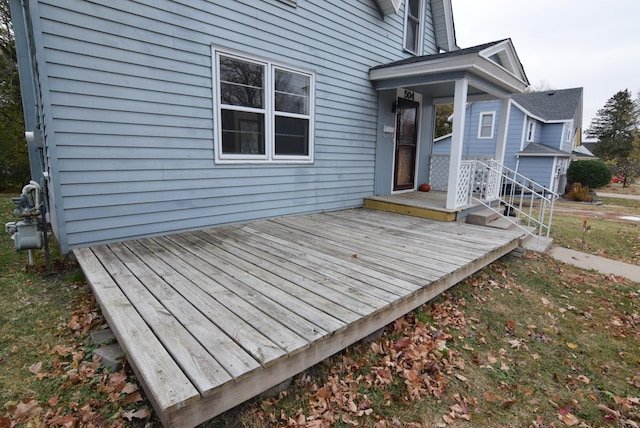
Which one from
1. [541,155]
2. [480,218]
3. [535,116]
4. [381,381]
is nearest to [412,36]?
[480,218]

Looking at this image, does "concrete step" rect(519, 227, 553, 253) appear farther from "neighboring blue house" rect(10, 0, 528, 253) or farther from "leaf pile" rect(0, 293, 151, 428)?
"leaf pile" rect(0, 293, 151, 428)

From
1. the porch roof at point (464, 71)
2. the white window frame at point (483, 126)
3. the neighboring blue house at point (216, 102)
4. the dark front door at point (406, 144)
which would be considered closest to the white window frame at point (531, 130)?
the white window frame at point (483, 126)

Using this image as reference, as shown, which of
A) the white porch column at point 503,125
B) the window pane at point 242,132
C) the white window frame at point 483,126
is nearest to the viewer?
the window pane at point 242,132

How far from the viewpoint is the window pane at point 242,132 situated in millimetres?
4660

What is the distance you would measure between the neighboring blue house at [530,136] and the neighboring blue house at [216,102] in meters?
10.2

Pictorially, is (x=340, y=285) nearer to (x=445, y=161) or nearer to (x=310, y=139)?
(x=310, y=139)

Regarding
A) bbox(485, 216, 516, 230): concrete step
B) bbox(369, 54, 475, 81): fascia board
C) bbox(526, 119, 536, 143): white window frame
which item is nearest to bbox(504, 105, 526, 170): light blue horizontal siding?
bbox(526, 119, 536, 143): white window frame

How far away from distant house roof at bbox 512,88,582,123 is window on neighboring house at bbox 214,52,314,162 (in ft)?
53.1

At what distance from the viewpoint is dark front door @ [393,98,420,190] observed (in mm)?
7516

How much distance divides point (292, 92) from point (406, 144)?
11.5ft

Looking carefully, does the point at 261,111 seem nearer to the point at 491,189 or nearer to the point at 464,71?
the point at 464,71

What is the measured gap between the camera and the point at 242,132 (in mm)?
4840

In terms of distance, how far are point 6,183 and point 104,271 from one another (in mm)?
10540

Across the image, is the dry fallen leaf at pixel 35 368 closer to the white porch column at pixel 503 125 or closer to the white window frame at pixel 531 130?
the white porch column at pixel 503 125
